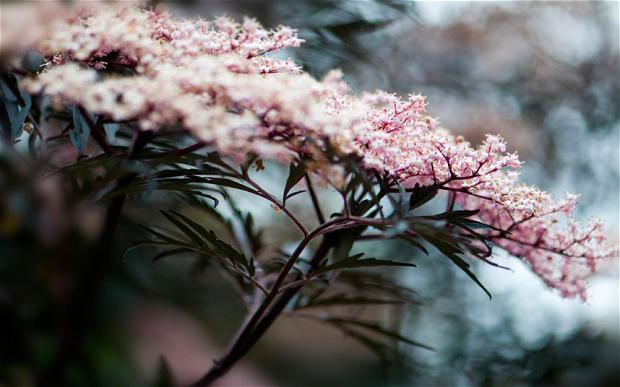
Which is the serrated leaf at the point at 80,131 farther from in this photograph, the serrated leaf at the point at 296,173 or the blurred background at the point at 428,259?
the serrated leaf at the point at 296,173

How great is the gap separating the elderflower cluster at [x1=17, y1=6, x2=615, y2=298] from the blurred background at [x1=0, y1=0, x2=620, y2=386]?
0.48ft

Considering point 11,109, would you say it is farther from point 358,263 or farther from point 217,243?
point 358,263

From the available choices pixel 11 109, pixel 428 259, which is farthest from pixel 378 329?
pixel 428 259

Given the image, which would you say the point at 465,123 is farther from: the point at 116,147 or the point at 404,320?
→ the point at 116,147

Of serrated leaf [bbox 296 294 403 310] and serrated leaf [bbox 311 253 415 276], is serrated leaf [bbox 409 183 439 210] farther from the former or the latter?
serrated leaf [bbox 296 294 403 310]

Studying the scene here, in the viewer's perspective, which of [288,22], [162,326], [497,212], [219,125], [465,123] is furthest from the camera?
[162,326]

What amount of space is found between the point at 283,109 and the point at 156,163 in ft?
0.59

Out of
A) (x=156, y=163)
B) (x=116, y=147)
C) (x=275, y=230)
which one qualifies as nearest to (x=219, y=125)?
(x=156, y=163)

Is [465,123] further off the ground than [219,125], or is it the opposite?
[465,123]

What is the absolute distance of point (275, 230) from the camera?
2.13m

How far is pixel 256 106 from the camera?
22.1 inches

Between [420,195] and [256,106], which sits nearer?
[256,106]

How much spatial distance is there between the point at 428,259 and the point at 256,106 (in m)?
1.70

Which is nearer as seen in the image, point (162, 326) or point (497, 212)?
point (497, 212)
